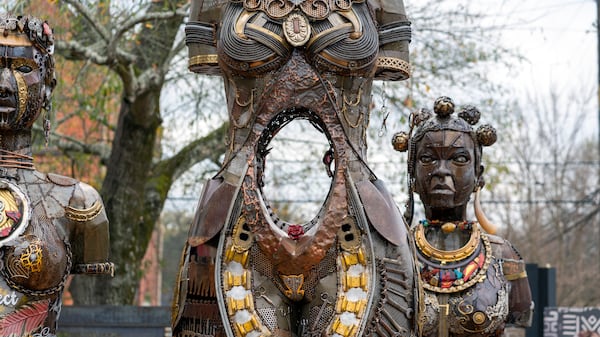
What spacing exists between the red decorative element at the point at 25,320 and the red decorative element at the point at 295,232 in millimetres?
1355

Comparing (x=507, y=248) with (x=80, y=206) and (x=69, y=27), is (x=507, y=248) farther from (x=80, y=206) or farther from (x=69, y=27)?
(x=69, y=27)

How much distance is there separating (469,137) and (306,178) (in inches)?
232

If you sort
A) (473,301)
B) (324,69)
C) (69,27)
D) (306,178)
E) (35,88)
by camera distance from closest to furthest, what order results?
(324,69), (35,88), (473,301), (69,27), (306,178)

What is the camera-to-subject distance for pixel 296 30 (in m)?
4.59

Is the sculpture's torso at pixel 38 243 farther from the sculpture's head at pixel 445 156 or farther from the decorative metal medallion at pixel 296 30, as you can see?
the sculpture's head at pixel 445 156

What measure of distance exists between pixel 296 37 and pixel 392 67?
510mm

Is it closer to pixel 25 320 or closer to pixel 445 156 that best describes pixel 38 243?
pixel 25 320

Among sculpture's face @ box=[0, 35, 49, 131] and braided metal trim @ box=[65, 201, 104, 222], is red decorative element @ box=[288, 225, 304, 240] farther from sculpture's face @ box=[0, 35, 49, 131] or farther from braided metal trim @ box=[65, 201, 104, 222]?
sculpture's face @ box=[0, 35, 49, 131]

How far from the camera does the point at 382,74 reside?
4.93 m

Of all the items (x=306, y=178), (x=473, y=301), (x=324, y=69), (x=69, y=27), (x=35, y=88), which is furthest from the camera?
(x=306, y=178)

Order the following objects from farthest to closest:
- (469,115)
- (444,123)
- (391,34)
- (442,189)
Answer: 1. (469,115)
2. (444,123)
3. (442,189)
4. (391,34)

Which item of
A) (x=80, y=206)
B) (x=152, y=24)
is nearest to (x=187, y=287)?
(x=80, y=206)

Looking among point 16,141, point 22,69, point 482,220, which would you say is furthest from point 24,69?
point 482,220

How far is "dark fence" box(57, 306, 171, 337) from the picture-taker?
8.53 m
